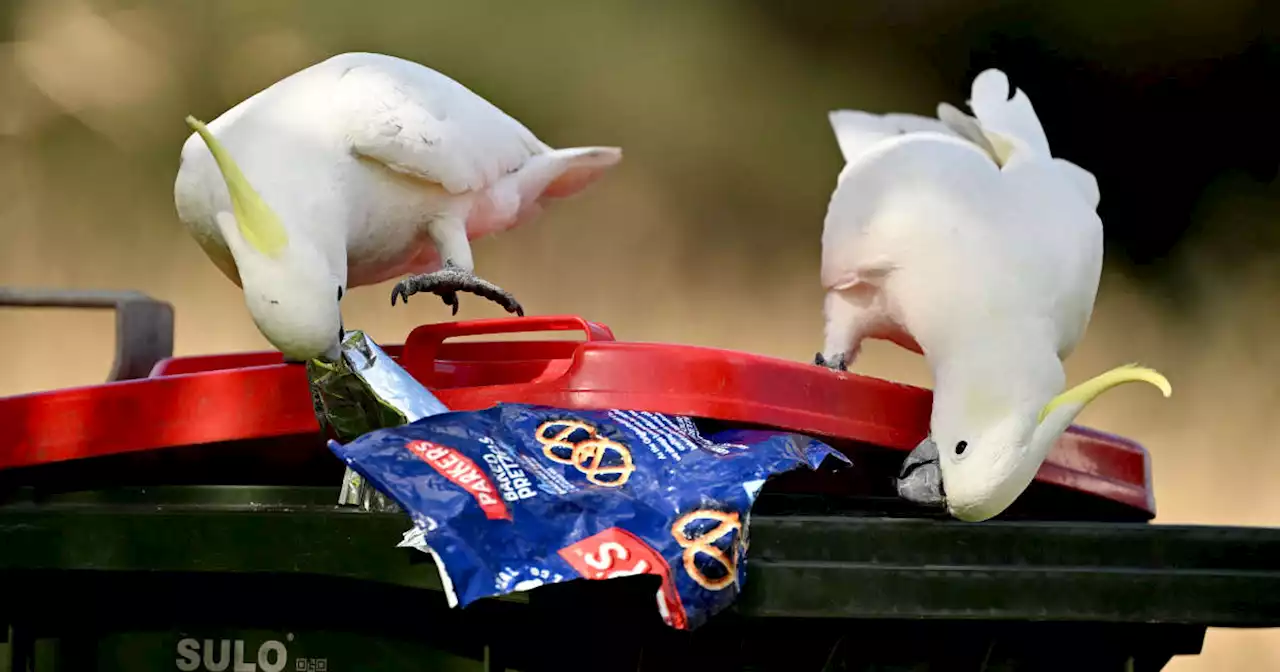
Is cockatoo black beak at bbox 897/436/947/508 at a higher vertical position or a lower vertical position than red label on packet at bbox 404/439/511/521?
lower

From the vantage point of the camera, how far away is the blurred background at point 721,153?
7.54 ft

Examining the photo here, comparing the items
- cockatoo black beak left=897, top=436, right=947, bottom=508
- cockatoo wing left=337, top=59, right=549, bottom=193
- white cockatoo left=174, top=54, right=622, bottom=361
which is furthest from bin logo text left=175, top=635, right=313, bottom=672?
cockatoo wing left=337, top=59, right=549, bottom=193

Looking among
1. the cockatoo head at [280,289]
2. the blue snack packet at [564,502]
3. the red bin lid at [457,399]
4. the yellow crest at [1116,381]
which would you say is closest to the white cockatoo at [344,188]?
the cockatoo head at [280,289]

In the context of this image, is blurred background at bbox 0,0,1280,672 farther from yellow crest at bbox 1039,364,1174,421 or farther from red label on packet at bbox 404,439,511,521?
red label on packet at bbox 404,439,511,521

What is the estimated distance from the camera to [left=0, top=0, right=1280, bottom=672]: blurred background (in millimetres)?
2299

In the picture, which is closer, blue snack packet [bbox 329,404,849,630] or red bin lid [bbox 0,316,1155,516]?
blue snack packet [bbox 329,404,849,630]

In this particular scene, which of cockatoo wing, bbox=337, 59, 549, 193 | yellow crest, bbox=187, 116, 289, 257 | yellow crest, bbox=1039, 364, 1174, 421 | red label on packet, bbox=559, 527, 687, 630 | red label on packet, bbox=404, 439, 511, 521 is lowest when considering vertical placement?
red label on packet, bbox=559, 527, 687, 630

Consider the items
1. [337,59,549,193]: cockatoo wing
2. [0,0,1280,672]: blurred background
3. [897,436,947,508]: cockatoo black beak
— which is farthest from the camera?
[0,0,1280,672]: blurred background

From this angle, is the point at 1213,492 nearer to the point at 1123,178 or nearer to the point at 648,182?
the point at 1123,178

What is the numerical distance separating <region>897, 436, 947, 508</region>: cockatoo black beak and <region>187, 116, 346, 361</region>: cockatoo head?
513 mm

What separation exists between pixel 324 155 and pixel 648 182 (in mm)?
1183

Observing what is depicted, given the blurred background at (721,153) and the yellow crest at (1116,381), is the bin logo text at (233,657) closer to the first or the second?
the yellow crest at (1116,381)

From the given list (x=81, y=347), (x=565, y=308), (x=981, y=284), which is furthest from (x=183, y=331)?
(x=981, y=284)

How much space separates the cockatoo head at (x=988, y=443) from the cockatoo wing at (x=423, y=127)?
597 millimetres
